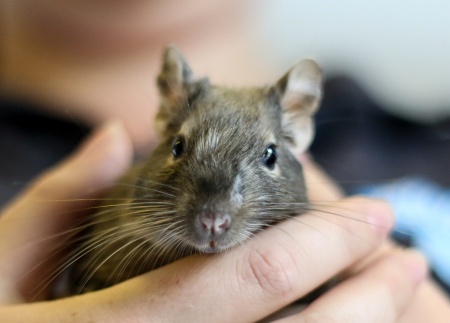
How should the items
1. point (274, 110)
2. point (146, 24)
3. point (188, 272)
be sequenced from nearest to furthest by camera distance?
point (188, 272), point (274, 110), point (146, 24)

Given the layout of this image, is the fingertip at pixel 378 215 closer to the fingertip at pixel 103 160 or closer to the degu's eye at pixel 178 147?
the degu's eye at pixel 178 147

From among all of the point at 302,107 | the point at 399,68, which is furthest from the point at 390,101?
the point at 302,107

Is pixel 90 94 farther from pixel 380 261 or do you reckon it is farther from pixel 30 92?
pixel 380 261

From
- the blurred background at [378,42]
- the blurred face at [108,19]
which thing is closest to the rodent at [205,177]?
the blurred face at [108,19]

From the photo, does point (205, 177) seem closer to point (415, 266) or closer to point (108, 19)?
point (415, 266)

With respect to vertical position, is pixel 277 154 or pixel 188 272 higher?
pixel 277 154

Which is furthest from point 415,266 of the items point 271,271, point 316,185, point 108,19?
point 108,19

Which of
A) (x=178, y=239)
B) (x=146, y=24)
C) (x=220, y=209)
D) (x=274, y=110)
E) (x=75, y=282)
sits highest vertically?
(x=146, y=24)
